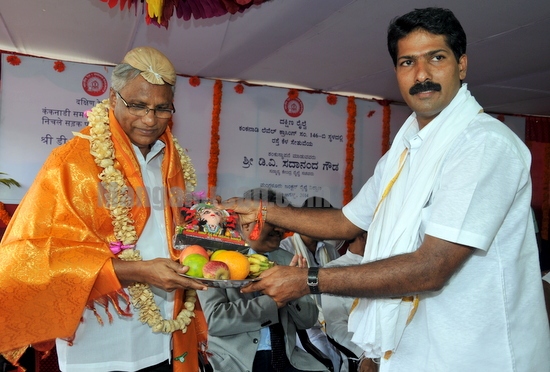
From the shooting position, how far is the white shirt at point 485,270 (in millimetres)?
1764

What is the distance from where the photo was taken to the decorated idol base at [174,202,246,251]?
2369mm

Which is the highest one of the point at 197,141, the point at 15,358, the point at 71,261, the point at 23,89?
the point at 23,89

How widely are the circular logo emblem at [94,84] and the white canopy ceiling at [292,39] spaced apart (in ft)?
0.69

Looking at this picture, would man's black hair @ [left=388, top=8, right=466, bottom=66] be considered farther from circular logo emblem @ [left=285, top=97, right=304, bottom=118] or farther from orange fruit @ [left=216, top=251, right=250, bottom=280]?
circular logo emblem @ [left=285, top=97, right=304, bottom=118]

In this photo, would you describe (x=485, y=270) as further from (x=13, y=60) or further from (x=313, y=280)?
(x=13, y=60)

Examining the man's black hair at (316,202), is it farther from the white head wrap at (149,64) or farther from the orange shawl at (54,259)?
the orange shawl at (54,259)

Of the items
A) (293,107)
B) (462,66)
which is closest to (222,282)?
(462,66)

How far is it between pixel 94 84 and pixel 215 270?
18.6 ft

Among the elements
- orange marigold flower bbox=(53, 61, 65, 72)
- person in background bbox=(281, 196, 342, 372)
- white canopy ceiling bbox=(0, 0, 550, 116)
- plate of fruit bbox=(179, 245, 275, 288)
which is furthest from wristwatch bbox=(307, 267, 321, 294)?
orange marigold flower bbox=(53, 61, 65, 72)

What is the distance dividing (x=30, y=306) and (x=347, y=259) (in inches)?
113

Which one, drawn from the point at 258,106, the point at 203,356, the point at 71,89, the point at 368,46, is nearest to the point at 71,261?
the point at 203,356

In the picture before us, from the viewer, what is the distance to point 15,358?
2.23 meters

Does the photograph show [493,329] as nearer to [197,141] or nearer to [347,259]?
[347,259]

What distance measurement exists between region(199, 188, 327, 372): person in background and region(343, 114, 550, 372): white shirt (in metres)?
1.46
